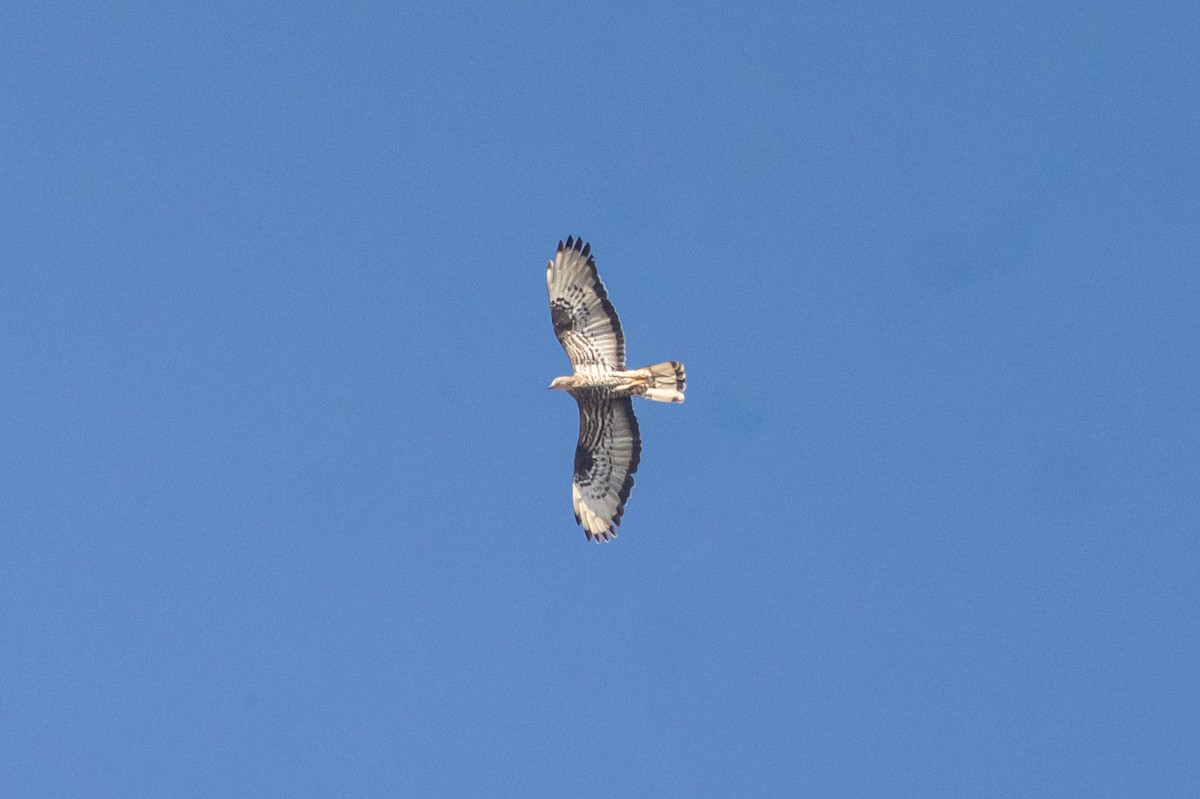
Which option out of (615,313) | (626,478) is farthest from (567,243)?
(626,478)

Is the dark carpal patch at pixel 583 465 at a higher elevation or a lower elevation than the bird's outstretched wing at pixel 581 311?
lower

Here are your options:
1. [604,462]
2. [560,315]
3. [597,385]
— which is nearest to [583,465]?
[604,462]

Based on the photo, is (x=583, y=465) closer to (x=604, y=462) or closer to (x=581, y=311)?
(x=604, y=462)

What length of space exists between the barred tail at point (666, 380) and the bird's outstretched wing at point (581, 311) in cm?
61

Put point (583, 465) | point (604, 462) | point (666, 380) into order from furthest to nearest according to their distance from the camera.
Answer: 1. point (583, 465)
2. point (604, 462)
3. point (666, 380)

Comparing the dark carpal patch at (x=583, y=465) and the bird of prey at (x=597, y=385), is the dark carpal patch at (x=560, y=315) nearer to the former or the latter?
the bird of prey at (x=597, y=385)

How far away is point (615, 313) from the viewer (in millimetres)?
28453

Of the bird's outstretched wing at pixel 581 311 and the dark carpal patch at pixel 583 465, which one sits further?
the dark carpal patch at pixel 583 465

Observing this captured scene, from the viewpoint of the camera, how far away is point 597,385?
28062mm

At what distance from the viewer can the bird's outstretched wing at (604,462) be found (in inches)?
1122

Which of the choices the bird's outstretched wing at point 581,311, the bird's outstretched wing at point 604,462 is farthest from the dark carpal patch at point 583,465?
the bird's outstretched wing at point 581,311

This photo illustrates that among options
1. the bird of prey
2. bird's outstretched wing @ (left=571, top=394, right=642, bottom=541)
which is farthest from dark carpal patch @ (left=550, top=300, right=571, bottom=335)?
A: bird's outstretched wing @ (left=571, top=394, right=642, bottom=541)

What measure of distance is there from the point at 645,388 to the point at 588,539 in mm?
2985

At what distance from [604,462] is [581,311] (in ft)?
8.35
